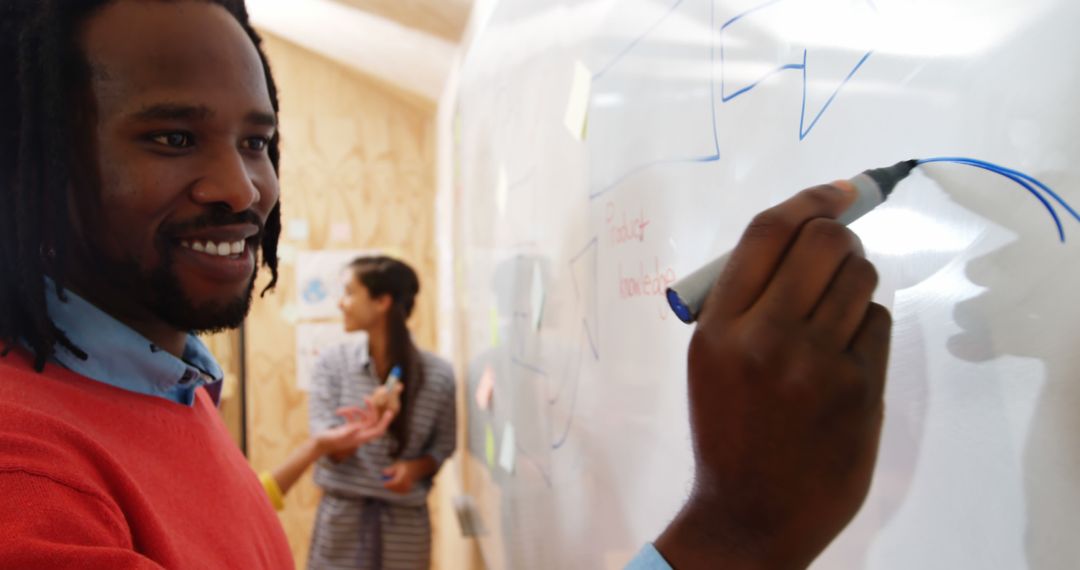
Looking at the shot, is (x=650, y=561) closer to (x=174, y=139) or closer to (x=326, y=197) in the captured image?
(x=174, y=139)

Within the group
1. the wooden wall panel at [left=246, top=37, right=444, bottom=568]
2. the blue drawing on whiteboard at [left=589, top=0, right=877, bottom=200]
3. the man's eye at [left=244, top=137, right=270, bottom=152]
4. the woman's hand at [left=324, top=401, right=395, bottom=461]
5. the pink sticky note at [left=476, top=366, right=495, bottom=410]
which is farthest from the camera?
the wooden wall panel at [left=246, top=37, right=444, bottom=568]

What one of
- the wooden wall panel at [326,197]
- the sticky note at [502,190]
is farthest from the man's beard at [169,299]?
the wooden wall panel at [326,197]

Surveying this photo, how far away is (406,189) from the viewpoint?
335 cm

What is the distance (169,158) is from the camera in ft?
2.07

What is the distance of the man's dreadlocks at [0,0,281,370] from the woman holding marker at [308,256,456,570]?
1353 mm

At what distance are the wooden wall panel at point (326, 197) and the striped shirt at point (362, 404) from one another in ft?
3.77

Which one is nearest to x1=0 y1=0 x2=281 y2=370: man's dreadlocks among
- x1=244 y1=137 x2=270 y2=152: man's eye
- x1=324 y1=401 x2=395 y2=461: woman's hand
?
x1=244 y1=137 x2=270 y2=152: man's eye

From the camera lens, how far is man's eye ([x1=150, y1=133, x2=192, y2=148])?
631 mm

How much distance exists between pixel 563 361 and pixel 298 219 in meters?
2.57

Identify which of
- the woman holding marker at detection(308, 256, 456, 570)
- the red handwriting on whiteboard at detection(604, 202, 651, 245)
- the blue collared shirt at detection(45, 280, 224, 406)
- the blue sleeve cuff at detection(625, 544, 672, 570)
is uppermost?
the red handwriting on whiteboard at detection(604, 202, 651, 245)

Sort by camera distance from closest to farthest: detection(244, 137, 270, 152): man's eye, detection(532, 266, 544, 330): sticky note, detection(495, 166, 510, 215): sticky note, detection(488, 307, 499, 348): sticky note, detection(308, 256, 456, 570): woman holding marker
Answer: detection(244, 137, 270, 152): man's eye
detection(532, 266, 544, 330): sticky note
detection(495, 166, 510, 215): sticky note
detection(488, 307, 499, 348): sticky note
detection(308, 256, 456, 570): woman holding marker

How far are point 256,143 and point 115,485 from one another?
1.18 feet

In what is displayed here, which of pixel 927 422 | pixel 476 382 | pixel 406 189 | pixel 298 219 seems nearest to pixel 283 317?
pixel 298 219

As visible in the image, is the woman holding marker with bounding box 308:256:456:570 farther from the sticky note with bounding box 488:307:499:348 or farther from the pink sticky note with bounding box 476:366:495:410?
the sticky note with bounding box 488:307:499:348
